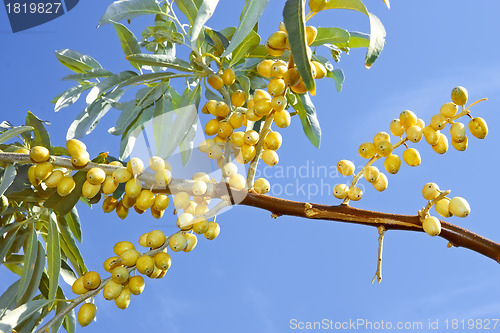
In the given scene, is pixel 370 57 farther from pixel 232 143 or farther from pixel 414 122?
pixel 232 143

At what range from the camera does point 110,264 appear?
1440mm

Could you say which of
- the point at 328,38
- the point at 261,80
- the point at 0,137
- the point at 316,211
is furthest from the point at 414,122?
the point at 0,137

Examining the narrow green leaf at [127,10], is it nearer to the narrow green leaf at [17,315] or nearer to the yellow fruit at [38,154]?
the yellow fruit at [38,154]

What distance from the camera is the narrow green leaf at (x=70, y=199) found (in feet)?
5.02

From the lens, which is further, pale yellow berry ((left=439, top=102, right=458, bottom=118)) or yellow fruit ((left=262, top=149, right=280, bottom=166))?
yellow fruit ((left=262, top=149, right=280, bottom=166))

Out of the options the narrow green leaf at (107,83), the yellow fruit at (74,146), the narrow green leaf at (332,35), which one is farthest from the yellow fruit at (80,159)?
the narrow green leaf at (332,35)

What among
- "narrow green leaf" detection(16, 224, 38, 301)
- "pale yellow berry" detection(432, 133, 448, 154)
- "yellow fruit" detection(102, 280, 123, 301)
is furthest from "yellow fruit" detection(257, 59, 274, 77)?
"narrow green leaf" detection(16, 224, 38, 301)

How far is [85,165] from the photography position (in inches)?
57.5

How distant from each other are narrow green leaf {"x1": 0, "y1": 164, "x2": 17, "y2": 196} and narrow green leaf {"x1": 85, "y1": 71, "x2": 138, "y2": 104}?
28 centimetres

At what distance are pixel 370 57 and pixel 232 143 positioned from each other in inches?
18.9

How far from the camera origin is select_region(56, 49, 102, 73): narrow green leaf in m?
1.90

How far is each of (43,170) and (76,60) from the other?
63cm

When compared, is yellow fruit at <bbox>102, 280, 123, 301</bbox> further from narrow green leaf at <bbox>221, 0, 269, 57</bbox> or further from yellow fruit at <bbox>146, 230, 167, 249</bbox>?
narrow green leaf at <bbox>221, 0, 269, 57</bbox>

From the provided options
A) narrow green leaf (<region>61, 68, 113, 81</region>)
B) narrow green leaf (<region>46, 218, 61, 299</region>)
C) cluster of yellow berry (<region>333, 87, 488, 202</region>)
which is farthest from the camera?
narrow green leaf (<region>61, 68, 113, 81</region>)
